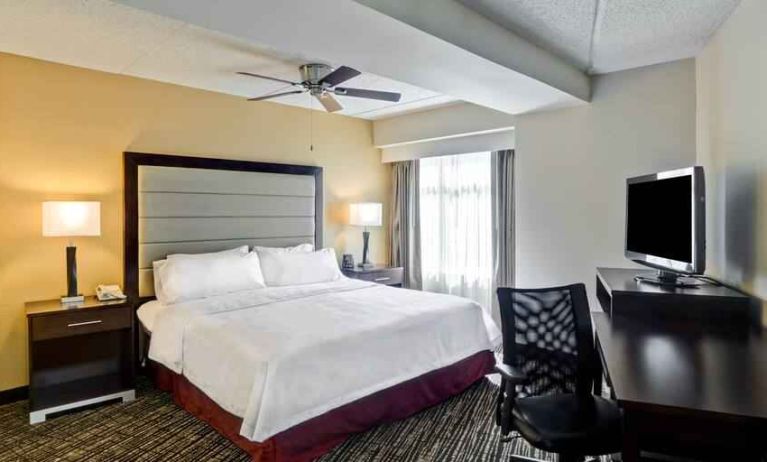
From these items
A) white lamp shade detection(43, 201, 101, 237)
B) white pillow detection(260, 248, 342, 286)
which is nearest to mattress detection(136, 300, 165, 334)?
white lamp shade detection(43, 201, 101, 237)

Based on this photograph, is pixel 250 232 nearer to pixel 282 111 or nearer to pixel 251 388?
pixel 282 111

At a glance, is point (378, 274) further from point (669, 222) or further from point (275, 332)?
point (669, 222)

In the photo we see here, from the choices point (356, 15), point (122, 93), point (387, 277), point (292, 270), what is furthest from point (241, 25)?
point (387, 277)

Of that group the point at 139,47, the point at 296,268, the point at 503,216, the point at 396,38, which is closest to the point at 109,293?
the point at 296,268

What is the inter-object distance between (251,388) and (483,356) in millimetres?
2015

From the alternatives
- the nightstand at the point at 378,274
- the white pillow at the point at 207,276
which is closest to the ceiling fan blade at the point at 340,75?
the white pillow at the point at 207,276

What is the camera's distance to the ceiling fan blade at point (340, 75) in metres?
3.12

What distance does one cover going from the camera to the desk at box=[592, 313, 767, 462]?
49.8 inches

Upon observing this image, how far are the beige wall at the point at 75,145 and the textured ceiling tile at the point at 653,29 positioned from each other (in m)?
3.36

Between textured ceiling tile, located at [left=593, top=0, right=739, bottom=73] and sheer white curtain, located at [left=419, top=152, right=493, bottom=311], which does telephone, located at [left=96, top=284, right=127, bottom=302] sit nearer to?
sheer white curtain, located at [left=419, top=152, right=493, bottom=311]

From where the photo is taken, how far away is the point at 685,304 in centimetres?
221

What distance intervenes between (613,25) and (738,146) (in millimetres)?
1007

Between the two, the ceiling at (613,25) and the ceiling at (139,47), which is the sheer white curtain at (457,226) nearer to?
the ceiling at (139,47)

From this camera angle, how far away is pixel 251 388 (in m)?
2.39
